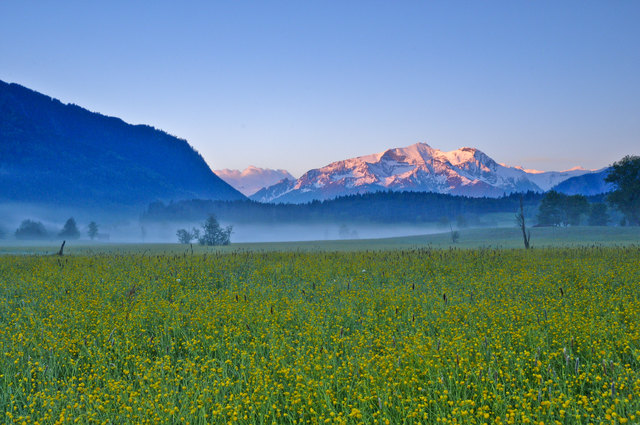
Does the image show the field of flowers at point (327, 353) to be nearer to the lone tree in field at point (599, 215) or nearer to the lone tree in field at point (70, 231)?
the lone tree in field at point (599, 215)

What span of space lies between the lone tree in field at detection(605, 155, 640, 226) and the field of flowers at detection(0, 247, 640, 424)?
90.8 metres

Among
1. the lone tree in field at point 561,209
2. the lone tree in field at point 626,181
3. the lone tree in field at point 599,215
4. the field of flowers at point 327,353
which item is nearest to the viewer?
the field of flowers at point 327,353

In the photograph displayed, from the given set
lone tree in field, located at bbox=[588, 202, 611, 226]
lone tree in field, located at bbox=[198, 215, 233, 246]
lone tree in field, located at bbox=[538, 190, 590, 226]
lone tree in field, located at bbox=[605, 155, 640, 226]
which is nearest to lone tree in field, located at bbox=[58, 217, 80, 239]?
lone tree in field, located at bbox=[198, 215, 233, 246]

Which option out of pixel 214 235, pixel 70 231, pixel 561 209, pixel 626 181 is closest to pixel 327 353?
pixel 214 235

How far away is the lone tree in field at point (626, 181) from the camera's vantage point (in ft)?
279

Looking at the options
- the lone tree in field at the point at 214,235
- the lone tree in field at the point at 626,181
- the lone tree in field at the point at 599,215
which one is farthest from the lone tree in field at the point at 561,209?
the lone tree in field at the point at 214,235

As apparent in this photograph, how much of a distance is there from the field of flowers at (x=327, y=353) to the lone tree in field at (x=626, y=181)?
90.8 m

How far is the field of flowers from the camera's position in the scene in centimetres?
468

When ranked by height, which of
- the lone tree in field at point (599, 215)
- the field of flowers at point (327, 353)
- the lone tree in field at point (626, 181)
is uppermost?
the lone tree in field at point (626, 181)

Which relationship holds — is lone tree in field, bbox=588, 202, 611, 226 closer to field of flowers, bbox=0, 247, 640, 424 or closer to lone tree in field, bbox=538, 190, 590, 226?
lone tree in field, bbox=538, 190, 590, 226

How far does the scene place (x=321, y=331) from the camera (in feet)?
23.4

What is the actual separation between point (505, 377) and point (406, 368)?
1.24 m

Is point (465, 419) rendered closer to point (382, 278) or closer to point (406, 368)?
point (406, 368)

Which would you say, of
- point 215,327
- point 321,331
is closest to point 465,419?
point 321,331
